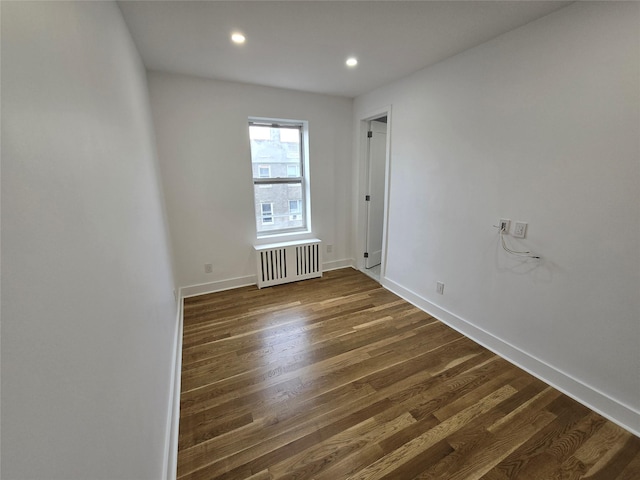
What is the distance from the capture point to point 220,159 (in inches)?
120

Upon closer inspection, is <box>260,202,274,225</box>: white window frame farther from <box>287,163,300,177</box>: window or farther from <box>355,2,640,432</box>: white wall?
<box>355,2,640,432</box>: white wall

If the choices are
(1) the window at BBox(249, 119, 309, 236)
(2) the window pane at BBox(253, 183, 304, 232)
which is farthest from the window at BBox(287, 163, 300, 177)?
(2) the window pane at BBox(253, 183, 304, 232)

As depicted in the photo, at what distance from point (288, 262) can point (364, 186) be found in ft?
5.04

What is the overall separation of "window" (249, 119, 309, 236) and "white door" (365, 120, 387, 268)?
0.93 metres

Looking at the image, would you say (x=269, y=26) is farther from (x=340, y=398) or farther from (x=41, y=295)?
(x=340, y=398)

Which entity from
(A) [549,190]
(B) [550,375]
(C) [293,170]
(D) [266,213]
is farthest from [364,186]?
(B) [550,375]

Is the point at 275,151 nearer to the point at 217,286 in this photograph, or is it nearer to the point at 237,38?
the point at 237,38

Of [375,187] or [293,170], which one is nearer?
[293,170]

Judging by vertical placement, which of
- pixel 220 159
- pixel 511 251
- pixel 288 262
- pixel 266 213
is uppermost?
pixel 220 159

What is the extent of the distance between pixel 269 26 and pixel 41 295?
2.07 metres

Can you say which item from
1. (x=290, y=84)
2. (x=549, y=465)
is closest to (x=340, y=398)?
(x=549, y=465)

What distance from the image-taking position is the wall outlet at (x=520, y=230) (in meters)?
1.94

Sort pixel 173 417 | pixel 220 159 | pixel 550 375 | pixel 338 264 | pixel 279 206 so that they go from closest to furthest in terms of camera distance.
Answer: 1. pixel 173 417
2. pixel 550 375
3. pixel 220 159
4. pixel 279 206
5. pixel 338 264

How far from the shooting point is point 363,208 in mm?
3850
